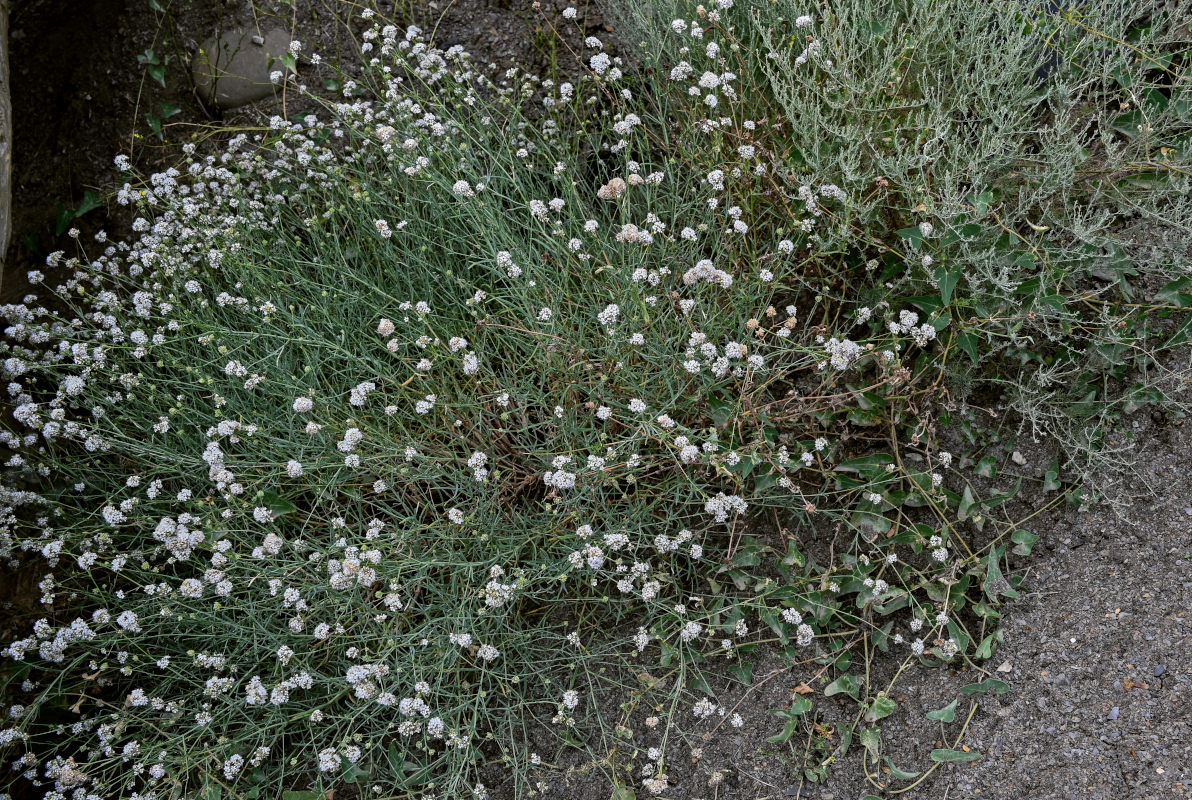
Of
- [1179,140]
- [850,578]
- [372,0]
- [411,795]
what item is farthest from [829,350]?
[372,0]

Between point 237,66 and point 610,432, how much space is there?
271 centimetres

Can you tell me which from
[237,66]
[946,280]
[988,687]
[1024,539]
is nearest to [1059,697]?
[988,687]

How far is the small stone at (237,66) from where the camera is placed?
3.93m

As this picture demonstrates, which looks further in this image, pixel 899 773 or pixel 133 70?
pixel 133 70

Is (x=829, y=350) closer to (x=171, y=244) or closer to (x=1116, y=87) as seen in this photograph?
(x=1116, y=87)

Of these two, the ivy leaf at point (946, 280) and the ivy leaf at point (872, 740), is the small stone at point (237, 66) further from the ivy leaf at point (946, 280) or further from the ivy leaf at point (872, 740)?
the ivy leaf at point (872, 740)

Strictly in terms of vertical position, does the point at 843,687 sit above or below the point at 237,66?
below

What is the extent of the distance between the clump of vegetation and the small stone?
1.16 meters

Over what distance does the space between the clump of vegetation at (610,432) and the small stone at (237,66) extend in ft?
3.80

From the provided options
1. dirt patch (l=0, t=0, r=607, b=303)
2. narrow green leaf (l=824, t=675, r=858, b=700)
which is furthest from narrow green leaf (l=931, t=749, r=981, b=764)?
dirt patch (l=0, t=0, r=607, b=303)

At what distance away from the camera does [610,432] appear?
2754 mm

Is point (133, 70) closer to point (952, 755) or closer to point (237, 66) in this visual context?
point (237, 66)

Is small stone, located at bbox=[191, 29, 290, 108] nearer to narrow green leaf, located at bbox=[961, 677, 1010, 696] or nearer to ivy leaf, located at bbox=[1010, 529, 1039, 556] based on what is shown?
ivy leaf, located at bbox=[1010, 529, 1039, 556]

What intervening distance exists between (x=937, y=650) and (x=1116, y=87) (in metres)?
2.20
